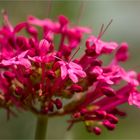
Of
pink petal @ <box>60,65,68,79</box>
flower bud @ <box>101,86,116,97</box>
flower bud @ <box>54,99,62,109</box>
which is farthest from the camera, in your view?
flower bud @ <box>101,86,116,97</box>

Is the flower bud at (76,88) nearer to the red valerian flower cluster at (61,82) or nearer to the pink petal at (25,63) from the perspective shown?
the red valerian flower cluster at (61,82)

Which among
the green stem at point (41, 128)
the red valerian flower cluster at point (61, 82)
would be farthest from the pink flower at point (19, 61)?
the green stem at point (41, 128)

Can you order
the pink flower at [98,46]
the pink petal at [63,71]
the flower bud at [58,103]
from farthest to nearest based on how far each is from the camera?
→ the pink flower at [98,46] < the flower bud at [58,103] < the pink petal at [63,71]

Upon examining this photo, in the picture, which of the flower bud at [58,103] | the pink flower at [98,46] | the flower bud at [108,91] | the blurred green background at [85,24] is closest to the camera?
the flower bud at [58,103]

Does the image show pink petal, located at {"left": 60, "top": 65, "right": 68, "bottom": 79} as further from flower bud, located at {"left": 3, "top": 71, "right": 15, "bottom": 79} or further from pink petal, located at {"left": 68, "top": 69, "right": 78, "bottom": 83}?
flower bud, located at {"left": 3, "top": 71, "right": 15, "bottom": 79}

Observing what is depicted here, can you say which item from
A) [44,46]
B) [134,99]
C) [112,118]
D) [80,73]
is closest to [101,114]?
[112,118]

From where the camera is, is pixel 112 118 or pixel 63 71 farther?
pixel 112 118

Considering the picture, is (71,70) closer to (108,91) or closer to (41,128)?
(108,91)

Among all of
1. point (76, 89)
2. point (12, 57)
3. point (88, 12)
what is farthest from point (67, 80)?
point (88, 12)

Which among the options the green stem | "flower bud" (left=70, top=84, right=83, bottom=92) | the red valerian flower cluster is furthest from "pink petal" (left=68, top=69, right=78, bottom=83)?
the green stem
